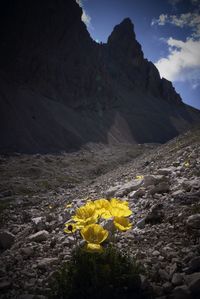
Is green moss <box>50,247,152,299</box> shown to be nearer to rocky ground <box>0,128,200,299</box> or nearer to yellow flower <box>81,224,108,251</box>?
rocky ground <box>0,128,200,299</box>

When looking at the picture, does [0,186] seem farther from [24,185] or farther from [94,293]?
[94,293]

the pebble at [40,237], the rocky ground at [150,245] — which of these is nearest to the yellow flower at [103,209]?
the rocky ground at [150,245]

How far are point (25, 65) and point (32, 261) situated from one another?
74133mm

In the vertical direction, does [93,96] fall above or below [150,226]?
above

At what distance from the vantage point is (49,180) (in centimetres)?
2589

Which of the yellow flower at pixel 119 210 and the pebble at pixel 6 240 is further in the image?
the pebble at pixel 6 240

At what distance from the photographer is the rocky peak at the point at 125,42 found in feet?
490

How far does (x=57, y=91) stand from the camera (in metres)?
79.4

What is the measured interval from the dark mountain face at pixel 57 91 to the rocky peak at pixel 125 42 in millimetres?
38712

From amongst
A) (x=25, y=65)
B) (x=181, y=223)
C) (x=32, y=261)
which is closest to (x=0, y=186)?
(x=32, y=261)

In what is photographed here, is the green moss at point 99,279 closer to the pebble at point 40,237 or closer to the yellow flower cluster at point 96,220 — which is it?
the yellow flower cluster at point 96,220

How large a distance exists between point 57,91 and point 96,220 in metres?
79.5

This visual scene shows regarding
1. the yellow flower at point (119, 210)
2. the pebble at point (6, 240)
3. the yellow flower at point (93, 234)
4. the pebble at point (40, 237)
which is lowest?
the pebble at point (6, 240)

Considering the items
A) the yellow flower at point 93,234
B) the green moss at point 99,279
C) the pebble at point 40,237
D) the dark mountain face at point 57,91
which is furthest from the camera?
the dark mountain face at point 57,91
